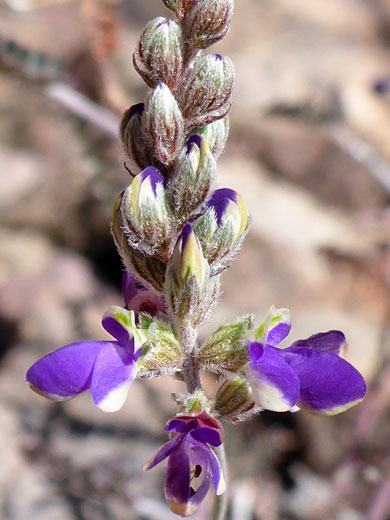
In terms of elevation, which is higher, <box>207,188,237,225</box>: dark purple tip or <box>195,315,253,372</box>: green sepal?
<box>207,188,237,225</box>: dark purple tip

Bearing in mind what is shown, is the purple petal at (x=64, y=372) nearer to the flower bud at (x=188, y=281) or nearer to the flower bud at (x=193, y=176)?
the flower bud at (x=188, y=281)

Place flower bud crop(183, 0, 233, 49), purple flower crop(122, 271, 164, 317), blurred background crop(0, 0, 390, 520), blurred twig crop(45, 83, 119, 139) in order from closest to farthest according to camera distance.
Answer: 1. flower bud crop(183, 0, 233, 49)
2. purple flower crop(122, 271, 164, 317)
3. blurred background crop(0, 0, 390, 520)
4. blurred twig crop(45, 83, 119, 139)

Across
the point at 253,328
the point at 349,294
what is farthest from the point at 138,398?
the point at 253,328

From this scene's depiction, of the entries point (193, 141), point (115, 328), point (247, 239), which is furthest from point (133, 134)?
point (247, 239)

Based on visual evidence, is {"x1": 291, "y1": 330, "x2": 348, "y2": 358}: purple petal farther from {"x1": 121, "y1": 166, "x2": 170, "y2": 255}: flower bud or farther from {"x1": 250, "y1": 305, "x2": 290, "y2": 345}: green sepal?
{"x1": 121, "y1": 166, "x2": 170, "y2": 255}: flower bud

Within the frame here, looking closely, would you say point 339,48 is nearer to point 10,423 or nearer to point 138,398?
point 138,398

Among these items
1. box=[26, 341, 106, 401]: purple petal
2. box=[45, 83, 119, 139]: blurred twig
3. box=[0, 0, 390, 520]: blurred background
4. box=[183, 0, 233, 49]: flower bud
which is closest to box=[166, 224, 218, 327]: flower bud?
box=[26, 341, 106, 401]: purple petal

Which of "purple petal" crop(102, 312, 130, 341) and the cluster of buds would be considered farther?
"purple petal" crop(102, 312, 130, 341)
